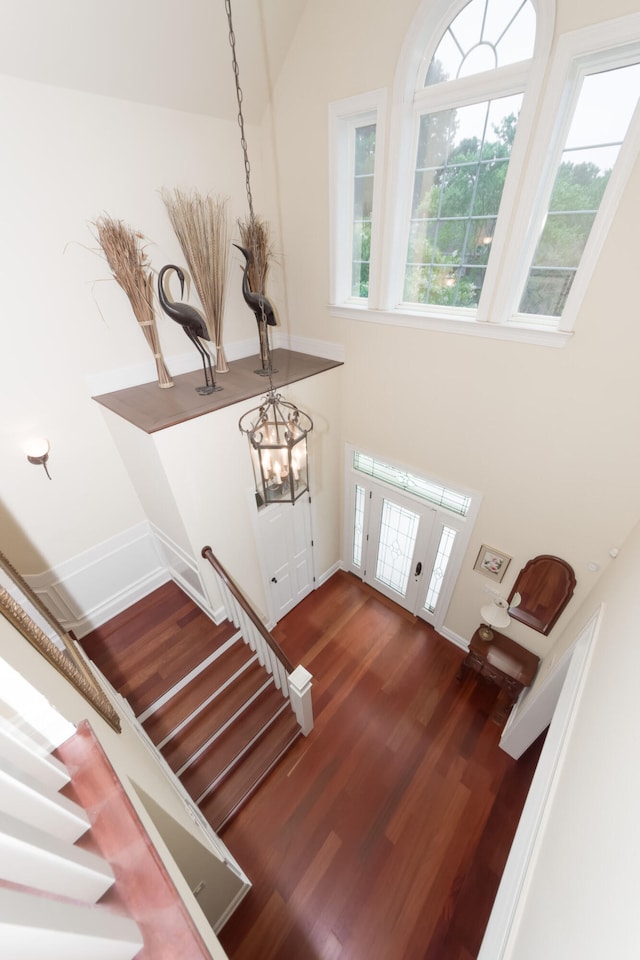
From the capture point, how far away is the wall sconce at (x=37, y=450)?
8.86 ft

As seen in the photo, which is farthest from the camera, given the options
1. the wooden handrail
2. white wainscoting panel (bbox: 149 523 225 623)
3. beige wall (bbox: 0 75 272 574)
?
white wainscoting panel (bbox: 149 523 225 623)

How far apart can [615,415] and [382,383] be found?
5.95 ft

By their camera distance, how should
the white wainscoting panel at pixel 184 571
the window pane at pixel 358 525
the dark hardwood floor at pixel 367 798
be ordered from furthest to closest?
the window pane at pixel 358 525, the white wainscoting panel at pixel 184 571, the dark hardwood floor at pixel 367 798

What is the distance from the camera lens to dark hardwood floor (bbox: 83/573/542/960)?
2418mm

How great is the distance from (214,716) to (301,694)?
85 cm

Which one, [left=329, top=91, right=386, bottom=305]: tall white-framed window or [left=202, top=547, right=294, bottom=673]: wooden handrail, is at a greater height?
[left=329, top=91, right=386, bottom=305]: tall white-framed window

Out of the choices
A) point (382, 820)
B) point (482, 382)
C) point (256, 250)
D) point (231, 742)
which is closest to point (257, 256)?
point (256, 250)

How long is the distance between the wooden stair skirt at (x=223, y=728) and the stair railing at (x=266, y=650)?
5.2 inches

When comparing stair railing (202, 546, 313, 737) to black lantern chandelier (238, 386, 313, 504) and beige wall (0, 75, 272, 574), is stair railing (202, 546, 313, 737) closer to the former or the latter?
black lantern chandelier (238, 386, 313, 504)

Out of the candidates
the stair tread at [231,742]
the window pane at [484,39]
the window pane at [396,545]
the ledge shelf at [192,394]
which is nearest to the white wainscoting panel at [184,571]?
the stair tread at [231,742]

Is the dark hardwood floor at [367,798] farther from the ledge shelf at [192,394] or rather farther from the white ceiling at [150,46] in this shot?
the white ceiling at [150,46]

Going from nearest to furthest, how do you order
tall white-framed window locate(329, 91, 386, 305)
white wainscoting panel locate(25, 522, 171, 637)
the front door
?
tall white-framed window locate(329, 91, 386, 305), white wainscoting panel locate(25, 522, 171, 637), the front door

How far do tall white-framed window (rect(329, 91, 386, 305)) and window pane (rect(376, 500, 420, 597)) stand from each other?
2.27 meters

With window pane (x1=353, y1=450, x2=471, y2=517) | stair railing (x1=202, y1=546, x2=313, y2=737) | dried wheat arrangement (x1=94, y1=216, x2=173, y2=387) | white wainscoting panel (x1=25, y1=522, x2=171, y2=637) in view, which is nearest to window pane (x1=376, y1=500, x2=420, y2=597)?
window pane (x1=353, y1=450, x2=471, y2=517)
